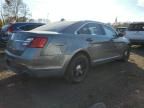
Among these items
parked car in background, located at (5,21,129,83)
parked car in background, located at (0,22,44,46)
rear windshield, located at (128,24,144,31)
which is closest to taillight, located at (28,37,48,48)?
parked car in background, located at (5,21,129,83)

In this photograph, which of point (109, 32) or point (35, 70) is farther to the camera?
point (109, 32)

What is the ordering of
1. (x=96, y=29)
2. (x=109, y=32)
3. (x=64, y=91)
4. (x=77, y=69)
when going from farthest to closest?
(x=109, y=32)
(x=96, y=29)
(x=77, y=69)
(x=64, y=91)

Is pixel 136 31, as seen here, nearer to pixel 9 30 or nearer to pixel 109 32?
pixel 109 32

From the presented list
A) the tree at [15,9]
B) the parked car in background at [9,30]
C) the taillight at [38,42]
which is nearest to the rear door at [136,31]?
the parked car in background at [9,30]

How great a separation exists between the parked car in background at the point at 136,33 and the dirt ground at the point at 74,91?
22.9ft

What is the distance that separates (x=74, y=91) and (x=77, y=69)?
632mm

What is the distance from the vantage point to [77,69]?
17.8 ft

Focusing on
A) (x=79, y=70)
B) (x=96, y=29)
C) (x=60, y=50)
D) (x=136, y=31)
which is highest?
(x=96, y=29)

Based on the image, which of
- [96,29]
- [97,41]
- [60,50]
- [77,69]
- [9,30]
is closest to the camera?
[60,50]

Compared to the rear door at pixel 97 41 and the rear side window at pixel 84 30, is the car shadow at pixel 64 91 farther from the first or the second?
the rear side window at pixel 84 30

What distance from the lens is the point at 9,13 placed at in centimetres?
3597

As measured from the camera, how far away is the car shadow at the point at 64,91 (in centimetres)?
433

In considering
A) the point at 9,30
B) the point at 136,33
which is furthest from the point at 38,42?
the point at 136,33

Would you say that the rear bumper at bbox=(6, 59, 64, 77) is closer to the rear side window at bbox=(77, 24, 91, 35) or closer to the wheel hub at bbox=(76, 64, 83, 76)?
the wheel hub at bbox=(76, 64, 83, 76)
